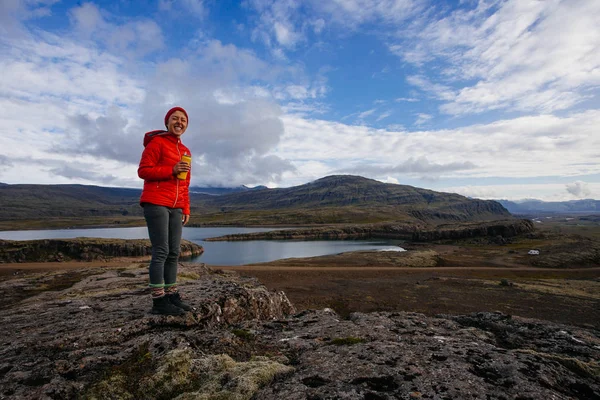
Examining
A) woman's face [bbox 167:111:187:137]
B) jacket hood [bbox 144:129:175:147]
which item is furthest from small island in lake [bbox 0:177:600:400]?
woman's face [bbox 167:111:187:137]

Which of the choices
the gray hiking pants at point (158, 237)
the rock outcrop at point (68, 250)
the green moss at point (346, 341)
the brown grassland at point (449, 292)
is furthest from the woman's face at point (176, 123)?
the rock outcrop at point (68, 250)

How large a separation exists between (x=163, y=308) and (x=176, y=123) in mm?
4826

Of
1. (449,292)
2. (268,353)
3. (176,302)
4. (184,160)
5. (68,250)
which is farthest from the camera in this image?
(68,250)

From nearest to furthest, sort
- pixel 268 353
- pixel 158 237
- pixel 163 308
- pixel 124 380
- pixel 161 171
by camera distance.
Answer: pixel 124 380 < pixel 268 353 < pixel 161 171 < pixel 158 237 < pixel 163 308

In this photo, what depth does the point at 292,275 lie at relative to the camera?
34.5 meters

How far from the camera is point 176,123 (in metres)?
7.79

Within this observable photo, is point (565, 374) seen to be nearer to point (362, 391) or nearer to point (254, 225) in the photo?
point (362, 391)

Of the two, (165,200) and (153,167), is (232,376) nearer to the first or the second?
(165,200)

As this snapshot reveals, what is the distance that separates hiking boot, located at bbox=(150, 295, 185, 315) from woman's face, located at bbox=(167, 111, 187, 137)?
435cm

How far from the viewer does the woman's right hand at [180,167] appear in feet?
24.1

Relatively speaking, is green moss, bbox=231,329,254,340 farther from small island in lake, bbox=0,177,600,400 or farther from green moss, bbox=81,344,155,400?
green moss, bbox=81,344,155,400

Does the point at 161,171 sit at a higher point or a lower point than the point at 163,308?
higher

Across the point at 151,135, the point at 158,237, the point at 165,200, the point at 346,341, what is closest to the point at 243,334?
the point at 346,341

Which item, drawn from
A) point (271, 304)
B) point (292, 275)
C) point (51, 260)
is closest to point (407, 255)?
point (292, 275)
